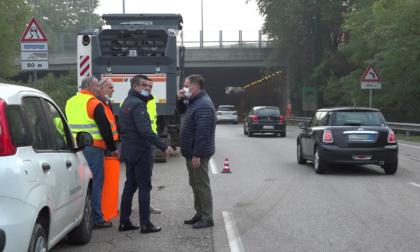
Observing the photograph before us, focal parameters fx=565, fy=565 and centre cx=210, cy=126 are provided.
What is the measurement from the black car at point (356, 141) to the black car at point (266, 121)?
46.9ft

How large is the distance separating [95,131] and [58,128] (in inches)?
56.5

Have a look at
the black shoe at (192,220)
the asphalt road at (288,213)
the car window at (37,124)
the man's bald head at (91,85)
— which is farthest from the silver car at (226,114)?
the car window at (37,124)

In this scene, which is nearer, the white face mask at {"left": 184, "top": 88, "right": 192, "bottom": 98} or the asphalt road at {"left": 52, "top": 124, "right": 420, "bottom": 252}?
the asphalt road at {"left": 52, "top": 124, "right": 420, "bottom": 252}

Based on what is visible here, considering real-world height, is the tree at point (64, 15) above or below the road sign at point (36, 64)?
above

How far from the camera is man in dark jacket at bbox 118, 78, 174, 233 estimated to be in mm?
6660

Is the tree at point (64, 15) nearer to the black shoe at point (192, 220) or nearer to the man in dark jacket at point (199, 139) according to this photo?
the man in dark jacket at point (199, 139)

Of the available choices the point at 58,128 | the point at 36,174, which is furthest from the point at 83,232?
the point at 36,174

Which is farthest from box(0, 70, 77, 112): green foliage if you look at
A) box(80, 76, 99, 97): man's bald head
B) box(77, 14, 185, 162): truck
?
box(80, 76, 99, 97): man's bald head

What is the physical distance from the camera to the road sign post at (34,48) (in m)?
12.1

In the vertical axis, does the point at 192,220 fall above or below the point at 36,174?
below

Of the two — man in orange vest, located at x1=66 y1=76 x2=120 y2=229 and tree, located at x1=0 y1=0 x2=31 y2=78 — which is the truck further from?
tree, located at x1=0 y1=0 x2=31 y2=78

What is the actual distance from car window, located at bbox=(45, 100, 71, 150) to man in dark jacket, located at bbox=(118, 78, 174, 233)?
995mm

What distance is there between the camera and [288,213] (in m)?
7.84

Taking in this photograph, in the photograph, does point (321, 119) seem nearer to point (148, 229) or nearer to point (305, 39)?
point (148, 229)
